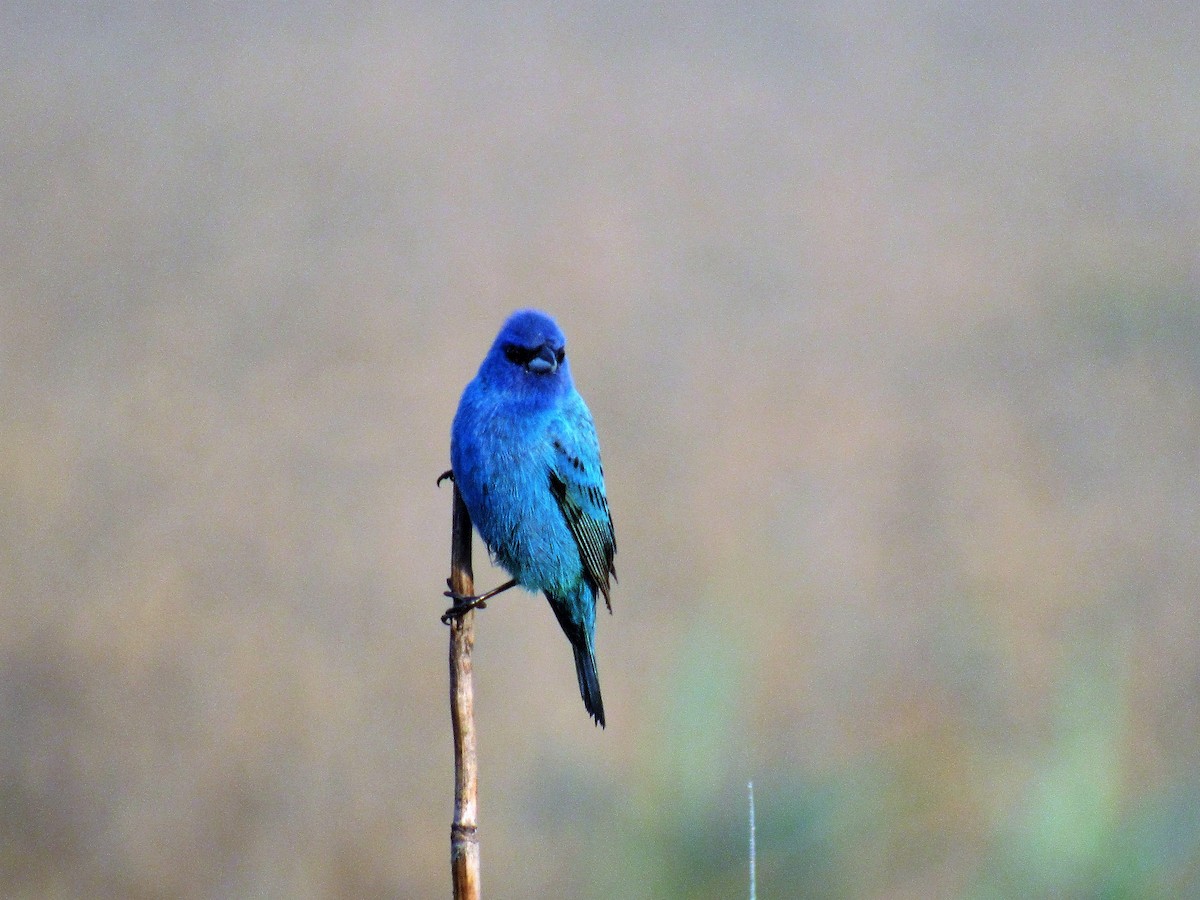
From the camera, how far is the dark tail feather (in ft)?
7.29

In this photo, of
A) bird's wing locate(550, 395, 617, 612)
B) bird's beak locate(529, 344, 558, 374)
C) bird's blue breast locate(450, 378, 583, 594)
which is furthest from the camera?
bird's wing locate(550, 395, 617, 612)

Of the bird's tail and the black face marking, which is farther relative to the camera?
the bird's tail

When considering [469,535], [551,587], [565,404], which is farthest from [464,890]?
[565,404]

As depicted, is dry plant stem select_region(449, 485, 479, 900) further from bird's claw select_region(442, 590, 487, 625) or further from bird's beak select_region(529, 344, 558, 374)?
bird's beak select_region(529, 344, 558, 374)

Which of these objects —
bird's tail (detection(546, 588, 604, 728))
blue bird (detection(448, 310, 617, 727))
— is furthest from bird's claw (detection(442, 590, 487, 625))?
bird's tail (detection(546, 588, 604, 728))

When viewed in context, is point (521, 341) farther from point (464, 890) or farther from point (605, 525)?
point (464, 890)

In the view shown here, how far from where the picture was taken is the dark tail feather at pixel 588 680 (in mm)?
2221

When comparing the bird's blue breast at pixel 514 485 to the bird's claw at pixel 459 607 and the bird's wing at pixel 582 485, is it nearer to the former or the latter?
the bird's wing at pixel 582 485

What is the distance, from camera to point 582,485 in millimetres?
2506

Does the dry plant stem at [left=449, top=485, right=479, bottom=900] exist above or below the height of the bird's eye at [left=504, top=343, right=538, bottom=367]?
below

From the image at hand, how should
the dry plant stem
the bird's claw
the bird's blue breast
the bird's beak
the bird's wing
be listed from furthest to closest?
the bird's wing < the bird's blue breast < the bird's beak < the bird's claw < the dry plant stem

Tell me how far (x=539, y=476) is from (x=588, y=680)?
46cm

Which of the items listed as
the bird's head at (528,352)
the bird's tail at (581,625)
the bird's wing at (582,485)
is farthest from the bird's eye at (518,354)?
the bird's tail at (581,625)

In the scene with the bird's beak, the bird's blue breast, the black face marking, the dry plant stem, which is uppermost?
the black face marking
